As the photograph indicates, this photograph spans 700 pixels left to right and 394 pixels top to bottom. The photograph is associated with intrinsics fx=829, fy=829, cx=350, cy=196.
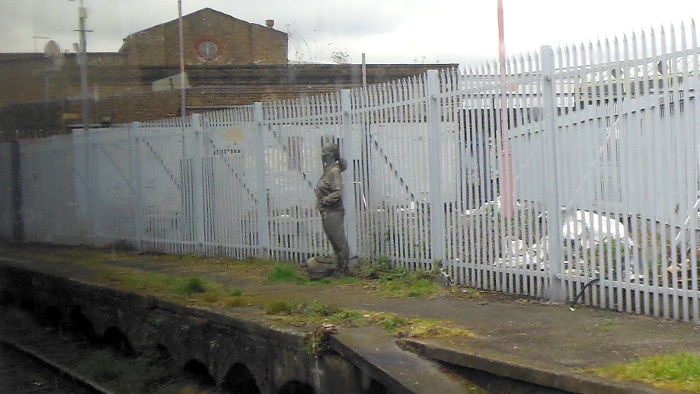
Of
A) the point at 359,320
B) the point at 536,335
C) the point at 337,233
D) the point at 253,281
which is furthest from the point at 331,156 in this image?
the point at 536,335

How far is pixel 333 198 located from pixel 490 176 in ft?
7.45

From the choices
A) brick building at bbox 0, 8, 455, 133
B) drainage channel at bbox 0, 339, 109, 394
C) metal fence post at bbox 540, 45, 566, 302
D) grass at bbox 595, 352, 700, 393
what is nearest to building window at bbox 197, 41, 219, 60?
brick building at bbox 0, 8, 455, 133

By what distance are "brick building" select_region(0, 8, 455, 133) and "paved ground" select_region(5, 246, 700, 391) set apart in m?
5.83

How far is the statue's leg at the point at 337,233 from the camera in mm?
10320

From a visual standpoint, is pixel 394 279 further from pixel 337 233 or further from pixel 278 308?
pixel 278 308

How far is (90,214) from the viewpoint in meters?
17.7

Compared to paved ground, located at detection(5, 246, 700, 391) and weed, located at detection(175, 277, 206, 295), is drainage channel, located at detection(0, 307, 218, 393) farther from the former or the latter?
paved ground, located at detection(5, 246, 700, 391)

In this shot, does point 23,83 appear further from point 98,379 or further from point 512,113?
point 512,113

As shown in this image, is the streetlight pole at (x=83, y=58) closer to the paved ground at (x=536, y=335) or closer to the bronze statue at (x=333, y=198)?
the bronze statue at (x=333, y=198)

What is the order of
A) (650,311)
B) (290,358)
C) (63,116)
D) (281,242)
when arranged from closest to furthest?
(650,311) < (290,358) < (281,242) < (63,116)

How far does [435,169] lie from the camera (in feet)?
31.0

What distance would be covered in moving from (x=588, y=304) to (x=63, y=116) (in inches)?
399

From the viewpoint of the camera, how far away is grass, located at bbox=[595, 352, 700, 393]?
4566 millimetres

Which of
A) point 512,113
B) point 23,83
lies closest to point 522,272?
point 512,113
